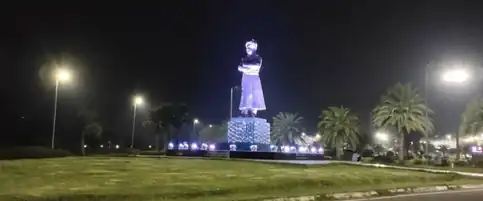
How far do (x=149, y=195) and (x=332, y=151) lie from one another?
228ft

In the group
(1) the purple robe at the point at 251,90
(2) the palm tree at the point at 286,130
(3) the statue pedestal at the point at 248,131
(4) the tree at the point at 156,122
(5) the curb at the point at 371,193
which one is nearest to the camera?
(5) the curb at the point at 371,193

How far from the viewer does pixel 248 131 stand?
73562mm

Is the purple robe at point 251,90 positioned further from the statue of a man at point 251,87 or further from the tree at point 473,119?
the tree at point 473,119

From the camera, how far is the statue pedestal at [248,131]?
2891 inches

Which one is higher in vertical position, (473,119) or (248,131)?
(473,119)

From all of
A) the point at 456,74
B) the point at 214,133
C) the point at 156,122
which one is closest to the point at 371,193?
the point at 456,74

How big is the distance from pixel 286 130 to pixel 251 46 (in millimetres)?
39844

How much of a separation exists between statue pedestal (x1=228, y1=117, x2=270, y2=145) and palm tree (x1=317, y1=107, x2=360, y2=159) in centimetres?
1547

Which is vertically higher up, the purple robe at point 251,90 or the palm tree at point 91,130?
the purple robe at point 251,90

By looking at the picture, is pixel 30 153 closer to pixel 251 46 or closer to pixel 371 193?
pixel 251 46

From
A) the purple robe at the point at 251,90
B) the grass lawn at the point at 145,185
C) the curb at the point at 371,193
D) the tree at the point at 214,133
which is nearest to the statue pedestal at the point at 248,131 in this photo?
the purple robe at the point at 251,90

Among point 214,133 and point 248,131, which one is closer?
point 248,131

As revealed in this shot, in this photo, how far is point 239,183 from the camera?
24.5 m

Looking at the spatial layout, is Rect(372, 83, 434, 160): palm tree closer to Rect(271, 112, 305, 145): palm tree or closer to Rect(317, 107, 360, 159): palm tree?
Rect(317, 107, 360, 159): palm tree
